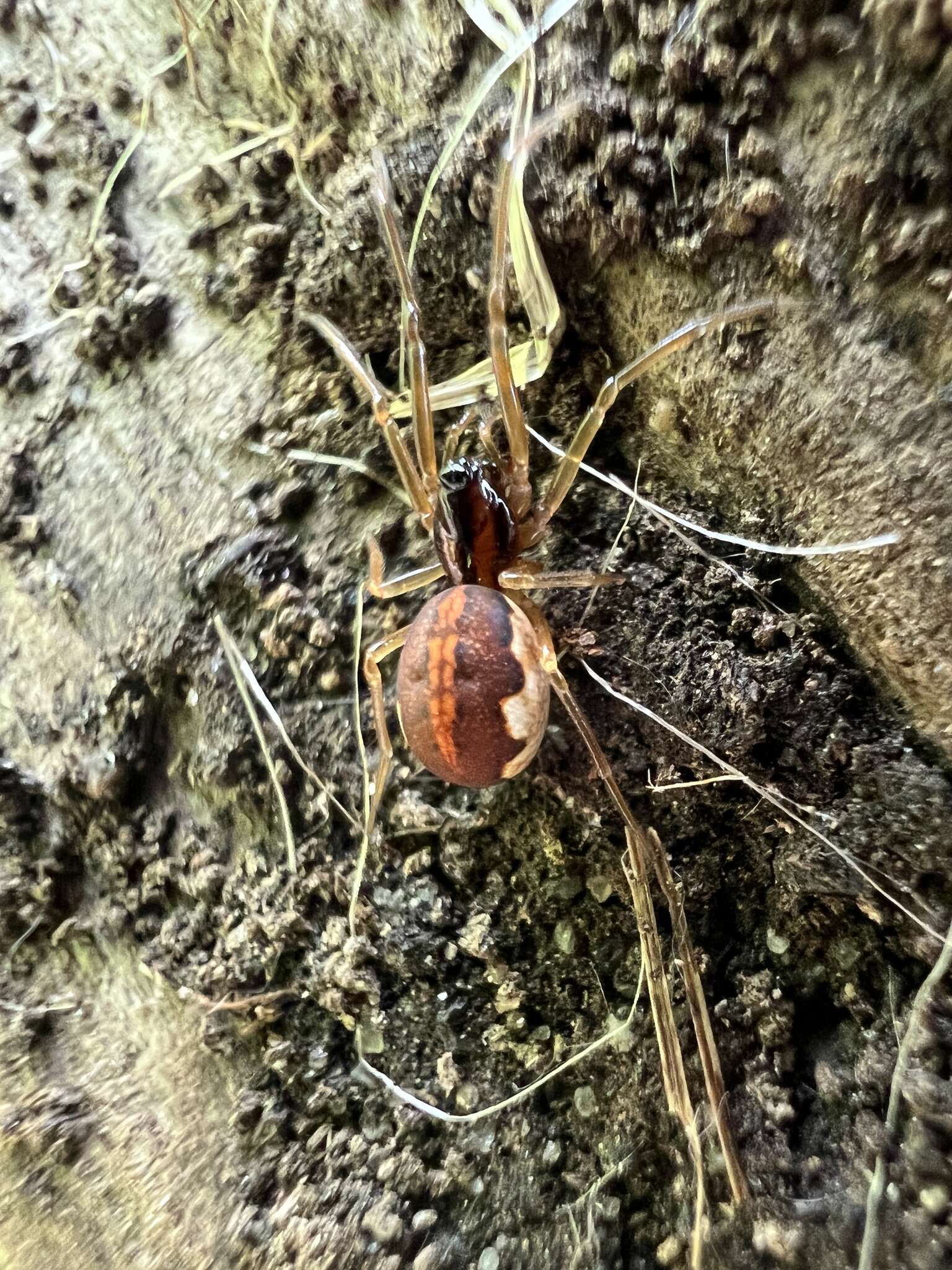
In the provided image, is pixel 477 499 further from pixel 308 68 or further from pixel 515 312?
pixel 308 68

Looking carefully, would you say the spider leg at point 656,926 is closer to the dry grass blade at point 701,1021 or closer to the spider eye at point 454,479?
the dry grass blade at point 701,1021

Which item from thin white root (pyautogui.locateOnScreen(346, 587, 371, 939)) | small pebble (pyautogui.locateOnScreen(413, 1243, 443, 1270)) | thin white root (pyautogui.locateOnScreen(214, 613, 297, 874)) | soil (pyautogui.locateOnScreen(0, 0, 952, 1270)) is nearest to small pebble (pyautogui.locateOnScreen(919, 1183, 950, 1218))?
soil (pyautogui.locateOnScreen(0, 0, 952, 1270))

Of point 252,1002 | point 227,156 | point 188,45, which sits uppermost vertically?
point 188,45

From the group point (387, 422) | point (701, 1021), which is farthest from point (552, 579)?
point (701, 1021)

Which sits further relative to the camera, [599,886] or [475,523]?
[475,523]

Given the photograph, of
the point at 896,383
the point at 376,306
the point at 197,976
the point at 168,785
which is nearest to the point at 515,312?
the point at 376,306

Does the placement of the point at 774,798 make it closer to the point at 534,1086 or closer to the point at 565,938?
the point at 565,938
